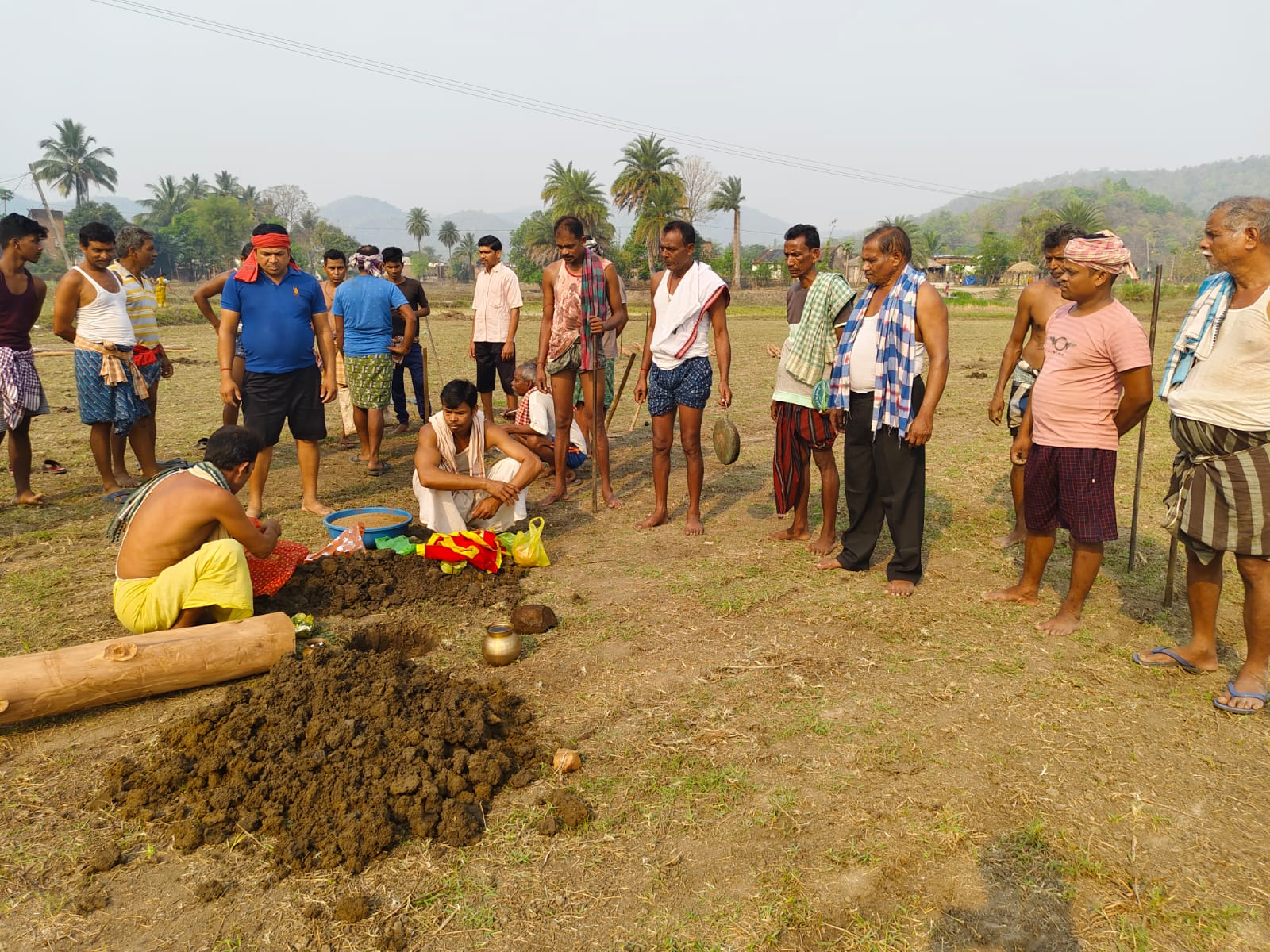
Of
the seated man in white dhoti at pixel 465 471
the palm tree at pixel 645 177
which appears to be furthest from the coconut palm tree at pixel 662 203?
the seated man in white dhoti at pixel 465 471

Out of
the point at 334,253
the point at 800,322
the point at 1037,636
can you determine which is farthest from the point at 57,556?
the point at 1037,636

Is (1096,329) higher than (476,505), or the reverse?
(1096,329)

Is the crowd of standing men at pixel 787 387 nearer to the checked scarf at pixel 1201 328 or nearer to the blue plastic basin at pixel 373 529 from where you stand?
the checked scarf at pixel 1201 328

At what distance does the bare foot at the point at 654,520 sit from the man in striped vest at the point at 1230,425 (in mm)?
3257

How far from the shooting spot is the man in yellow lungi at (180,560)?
12.2 feet

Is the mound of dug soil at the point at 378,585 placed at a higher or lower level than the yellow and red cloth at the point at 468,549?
lower

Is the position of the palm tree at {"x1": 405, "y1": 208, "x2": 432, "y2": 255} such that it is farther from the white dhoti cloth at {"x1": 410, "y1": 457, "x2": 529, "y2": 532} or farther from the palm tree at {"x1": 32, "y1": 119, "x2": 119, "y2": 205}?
the white dhoti cloth at {"x1": 410, "y1": 457, "x2": 529, "y2": 532}

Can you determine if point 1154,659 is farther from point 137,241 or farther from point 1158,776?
point 137,241

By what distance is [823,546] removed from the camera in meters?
5.48

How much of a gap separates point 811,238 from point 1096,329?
1.88 metres

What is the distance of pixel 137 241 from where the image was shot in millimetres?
6539

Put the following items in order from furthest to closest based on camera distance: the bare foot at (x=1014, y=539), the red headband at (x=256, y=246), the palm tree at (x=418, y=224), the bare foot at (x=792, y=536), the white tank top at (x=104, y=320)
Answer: the palm tree at (x=418, y=224), the white tank top at (x=104, y=320), the bare foot at (x=792, y=536), the bare foot at (x=1014, y=539), the red headband at (x=256, y=246)

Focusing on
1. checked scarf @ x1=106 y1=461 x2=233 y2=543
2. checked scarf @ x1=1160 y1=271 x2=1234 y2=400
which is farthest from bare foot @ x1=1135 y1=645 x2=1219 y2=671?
checked scarf @ x1=106 y1=461 x2=233 y2=543

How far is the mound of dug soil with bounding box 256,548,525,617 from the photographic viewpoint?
4.50 meters
